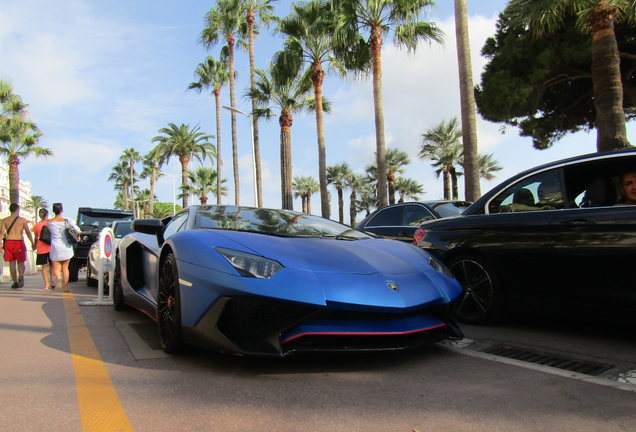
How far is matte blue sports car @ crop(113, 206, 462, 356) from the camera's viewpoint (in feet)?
8.95

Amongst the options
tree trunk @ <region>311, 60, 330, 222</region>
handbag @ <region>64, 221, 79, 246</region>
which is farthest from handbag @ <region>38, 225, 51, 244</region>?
tree trunk @ <region>311, 60, 330, 222</region>

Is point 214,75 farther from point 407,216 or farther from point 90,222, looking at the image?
point 407,216

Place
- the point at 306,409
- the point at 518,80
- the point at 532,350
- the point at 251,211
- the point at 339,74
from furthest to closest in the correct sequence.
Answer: the point at 339,74 → the point at 518,80 → the point at 251,211 → the point at 532,350 → the point at 306,409

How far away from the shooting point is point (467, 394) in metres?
2.55

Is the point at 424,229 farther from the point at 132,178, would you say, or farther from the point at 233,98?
the point at 132,178

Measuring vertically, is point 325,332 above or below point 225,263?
below

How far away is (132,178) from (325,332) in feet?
250

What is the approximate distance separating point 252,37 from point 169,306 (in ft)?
79.1

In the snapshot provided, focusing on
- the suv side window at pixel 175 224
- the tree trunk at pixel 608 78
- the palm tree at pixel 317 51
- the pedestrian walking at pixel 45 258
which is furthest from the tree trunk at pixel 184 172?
the suv side window at pixel 175 224

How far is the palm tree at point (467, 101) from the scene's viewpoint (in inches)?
424

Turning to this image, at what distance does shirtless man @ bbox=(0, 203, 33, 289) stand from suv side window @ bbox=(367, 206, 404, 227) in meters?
6.79

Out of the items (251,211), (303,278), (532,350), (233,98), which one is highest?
(233,98)

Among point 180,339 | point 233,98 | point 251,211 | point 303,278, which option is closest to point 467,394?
point 303,278

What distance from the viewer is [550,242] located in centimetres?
379
